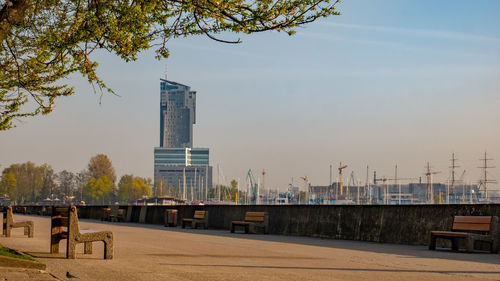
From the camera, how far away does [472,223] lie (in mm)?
16422

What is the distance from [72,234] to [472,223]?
968cm

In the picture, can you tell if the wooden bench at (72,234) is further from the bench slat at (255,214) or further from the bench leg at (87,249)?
the bench slat at (255,214)

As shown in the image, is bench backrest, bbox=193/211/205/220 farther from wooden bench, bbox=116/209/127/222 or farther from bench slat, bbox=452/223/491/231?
bench slat, bbox=452/223/491/231

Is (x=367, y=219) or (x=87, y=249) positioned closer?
(x=87, y=249)

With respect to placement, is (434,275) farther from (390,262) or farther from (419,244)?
(419,244)

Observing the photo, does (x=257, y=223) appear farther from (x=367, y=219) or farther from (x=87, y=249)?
(x=87, y=249)

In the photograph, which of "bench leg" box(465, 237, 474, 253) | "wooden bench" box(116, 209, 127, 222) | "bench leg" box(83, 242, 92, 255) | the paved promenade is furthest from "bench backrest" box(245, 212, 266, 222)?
"wooden bench" box(116, 209, 127, 222)

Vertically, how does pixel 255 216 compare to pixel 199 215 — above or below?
above

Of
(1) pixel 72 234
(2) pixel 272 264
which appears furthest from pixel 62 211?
(2) pixel 272 264

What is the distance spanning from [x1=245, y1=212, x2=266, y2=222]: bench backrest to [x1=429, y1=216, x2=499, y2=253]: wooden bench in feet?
32.8

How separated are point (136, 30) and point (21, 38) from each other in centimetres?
487

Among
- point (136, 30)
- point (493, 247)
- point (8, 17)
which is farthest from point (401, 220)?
point (8, 17)

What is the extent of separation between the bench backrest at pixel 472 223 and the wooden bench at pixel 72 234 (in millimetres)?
8847

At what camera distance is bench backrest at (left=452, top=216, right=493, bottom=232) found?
Result: 1609cm
